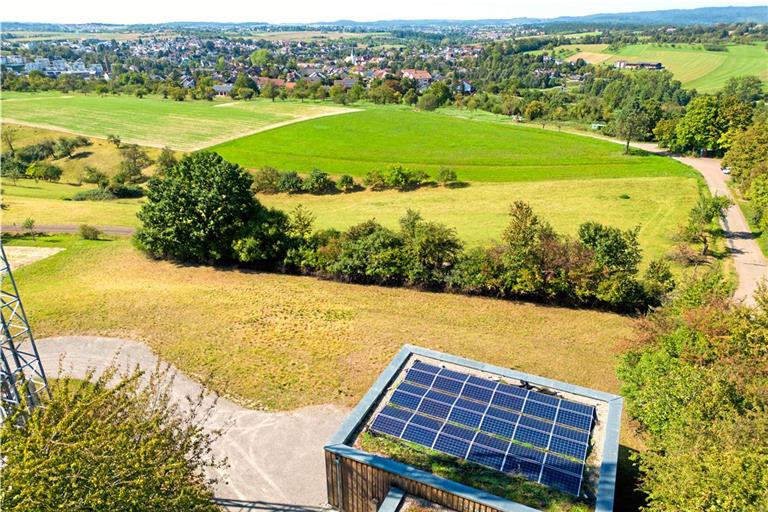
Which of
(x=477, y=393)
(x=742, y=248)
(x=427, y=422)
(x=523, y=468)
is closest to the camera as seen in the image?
(x=523, y=468)

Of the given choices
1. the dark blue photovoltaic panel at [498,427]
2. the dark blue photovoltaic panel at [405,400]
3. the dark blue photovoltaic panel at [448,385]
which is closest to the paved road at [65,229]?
the dark blue photovoltaic panel at [405,400]

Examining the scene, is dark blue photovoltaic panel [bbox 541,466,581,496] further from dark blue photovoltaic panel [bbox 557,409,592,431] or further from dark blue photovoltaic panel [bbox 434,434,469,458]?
dark blue photovoltaic panel [bbox 434,434,469,458]

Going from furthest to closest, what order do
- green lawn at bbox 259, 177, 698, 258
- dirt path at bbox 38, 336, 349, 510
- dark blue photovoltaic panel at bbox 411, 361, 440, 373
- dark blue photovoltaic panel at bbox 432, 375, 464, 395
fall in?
green lawn at bbox 259, 177, 698, 258, dark blue photovoltaic panel at bbox 411, 361, 440, 373, dirt path at bbox 38, 336, 349, 510, dark blue photovoltaic panel at bbox 432, 375, 464, 395

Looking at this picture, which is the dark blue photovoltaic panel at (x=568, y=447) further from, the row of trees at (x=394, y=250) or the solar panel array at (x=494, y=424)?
the row of trees at (x=394, y=250)

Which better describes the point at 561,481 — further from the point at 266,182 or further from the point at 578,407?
the point at 266,182

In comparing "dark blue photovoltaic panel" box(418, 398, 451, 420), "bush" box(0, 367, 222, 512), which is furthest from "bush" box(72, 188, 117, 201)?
"dark blue photovoltaic panel" box(418, 398, 451, 420)

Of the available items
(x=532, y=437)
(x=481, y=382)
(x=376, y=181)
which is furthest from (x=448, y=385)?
(x=376, y=181)
